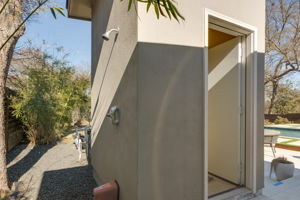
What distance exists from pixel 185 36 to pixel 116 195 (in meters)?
2.23

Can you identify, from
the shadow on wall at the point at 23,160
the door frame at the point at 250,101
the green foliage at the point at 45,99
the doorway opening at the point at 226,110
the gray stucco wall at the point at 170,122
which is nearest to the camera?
the gray stucco wall at the point at 170,122

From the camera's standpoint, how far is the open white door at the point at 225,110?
8.63ft

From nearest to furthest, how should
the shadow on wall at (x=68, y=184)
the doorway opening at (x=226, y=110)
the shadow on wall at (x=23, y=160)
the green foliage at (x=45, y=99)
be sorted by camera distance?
the doorway opening at (x=226, y=110)
the shadow on wall at (x=68, y=184)
the shadow on wall at (x=23, y=160)
the green foliage at (x=45, y=99)

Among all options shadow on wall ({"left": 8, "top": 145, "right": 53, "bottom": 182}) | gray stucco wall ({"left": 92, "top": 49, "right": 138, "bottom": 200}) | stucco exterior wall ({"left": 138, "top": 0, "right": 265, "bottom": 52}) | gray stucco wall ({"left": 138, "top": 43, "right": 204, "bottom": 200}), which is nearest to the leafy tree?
Answer: stucco exterior wall ({"left": 138, "top": 0, "right": 265, "bottom": 52})

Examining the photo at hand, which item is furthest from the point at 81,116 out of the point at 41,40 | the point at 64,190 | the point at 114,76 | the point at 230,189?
the point at 230,189

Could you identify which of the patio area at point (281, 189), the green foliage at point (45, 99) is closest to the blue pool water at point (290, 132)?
the patio area at point (281, 189)

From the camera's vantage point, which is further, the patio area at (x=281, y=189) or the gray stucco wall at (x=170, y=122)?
the patio area at (x=281, y=189)

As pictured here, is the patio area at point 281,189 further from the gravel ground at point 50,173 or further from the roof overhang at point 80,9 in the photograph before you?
the roof overhang at point 80,9

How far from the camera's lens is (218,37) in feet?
9.82

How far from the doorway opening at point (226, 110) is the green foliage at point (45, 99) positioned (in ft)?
21.0

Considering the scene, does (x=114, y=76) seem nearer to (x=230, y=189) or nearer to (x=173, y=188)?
(x=173, y=188)

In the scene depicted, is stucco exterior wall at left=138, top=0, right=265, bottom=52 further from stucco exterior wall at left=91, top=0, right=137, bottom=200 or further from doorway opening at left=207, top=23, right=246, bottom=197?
doorway opening at left=207, top=23, right=246, bottom=197

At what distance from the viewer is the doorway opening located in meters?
2.60

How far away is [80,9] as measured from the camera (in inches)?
175
